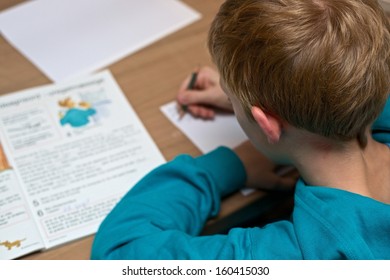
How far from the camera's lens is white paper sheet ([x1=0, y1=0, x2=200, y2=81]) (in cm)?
107

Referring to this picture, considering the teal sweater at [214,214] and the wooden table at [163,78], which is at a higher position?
the wooden table at [163,78]

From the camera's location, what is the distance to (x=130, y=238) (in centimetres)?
79

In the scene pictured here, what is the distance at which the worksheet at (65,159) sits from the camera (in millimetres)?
806

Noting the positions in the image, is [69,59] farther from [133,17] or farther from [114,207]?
[114,207]

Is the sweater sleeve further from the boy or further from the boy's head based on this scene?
the boy's head

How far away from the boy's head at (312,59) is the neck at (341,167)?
0.11ft

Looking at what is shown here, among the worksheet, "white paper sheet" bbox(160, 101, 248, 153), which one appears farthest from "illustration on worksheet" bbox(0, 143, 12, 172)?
"white paper sheet" bbox(160, 101, 248, 153)

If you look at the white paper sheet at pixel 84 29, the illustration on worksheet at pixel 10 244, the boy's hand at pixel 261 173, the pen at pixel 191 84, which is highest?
the white paper sheet at pixel 84 29

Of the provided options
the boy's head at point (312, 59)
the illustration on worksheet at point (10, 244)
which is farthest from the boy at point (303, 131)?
the illustration on worksheet at point (10, 244)

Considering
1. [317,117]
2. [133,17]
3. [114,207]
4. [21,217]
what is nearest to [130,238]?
[114,207]

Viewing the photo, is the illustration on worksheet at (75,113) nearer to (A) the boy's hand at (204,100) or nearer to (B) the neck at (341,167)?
(A) the boy's hand at (204,100)

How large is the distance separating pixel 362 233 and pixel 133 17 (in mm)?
713

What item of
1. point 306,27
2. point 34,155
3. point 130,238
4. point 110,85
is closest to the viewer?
point 306,27
